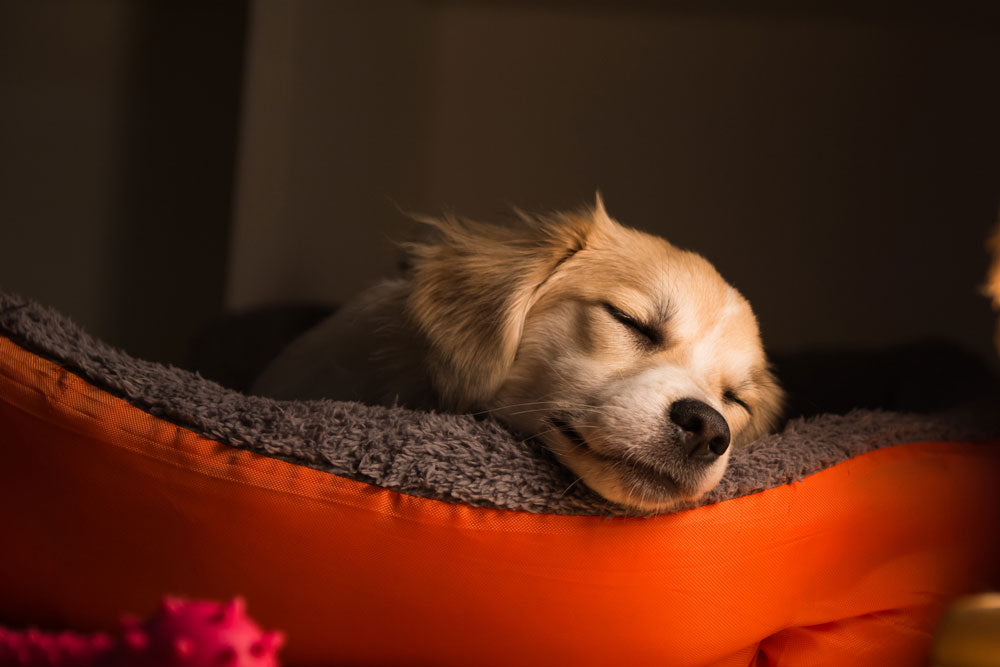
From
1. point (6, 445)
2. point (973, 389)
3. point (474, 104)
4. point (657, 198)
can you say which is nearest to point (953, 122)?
point (657, 198)

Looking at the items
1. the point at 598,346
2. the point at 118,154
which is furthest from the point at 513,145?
the point at 598,346

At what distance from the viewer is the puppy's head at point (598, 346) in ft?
3.60

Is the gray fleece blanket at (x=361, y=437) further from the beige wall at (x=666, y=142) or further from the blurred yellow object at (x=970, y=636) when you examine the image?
the beige wall at (x=666, y=142)

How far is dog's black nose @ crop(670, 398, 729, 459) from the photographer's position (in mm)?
1081

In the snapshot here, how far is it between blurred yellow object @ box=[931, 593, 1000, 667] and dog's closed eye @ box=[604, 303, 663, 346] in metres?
0.57

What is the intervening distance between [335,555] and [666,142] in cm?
268

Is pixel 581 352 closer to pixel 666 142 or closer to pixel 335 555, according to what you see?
pixel 335 555

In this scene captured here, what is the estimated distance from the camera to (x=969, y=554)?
1.39 meters

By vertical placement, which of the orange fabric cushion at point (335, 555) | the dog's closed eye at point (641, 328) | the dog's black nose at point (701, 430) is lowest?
the orange fabric cushion at point (335, 555)

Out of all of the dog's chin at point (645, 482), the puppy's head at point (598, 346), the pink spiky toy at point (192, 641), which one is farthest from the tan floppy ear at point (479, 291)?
the pink spiky toy at point (192, 641)

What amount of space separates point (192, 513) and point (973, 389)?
1903mm

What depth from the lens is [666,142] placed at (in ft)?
10.8

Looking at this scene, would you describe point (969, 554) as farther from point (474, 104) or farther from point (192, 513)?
point (474, 104)

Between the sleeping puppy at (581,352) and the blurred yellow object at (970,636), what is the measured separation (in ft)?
1.07
